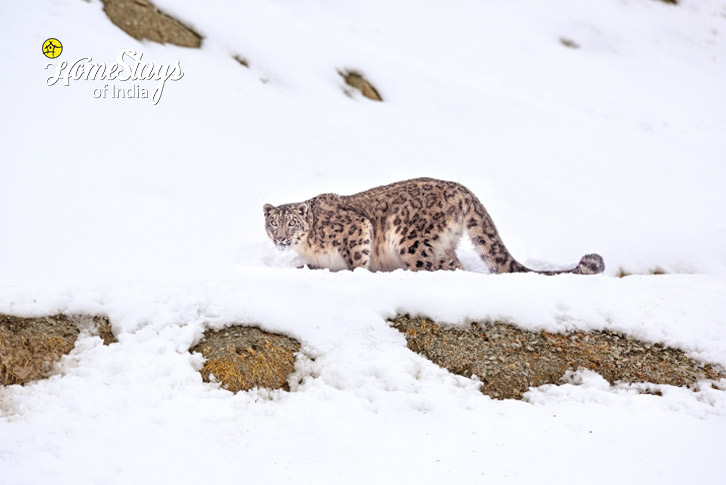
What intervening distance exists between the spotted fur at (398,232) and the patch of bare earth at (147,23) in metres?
12.5

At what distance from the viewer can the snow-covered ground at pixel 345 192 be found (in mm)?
6363

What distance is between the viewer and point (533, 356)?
8156 mm

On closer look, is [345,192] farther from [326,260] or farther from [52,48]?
[52,48]

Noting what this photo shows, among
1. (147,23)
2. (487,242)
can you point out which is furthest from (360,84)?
(487,242)

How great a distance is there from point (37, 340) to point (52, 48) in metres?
14.5

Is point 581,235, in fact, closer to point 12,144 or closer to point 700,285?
point 700,285

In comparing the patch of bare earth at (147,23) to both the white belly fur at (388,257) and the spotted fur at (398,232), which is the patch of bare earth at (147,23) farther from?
the white belly fur at (388,257)

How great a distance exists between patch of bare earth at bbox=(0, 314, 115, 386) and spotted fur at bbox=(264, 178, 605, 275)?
4.04 metres

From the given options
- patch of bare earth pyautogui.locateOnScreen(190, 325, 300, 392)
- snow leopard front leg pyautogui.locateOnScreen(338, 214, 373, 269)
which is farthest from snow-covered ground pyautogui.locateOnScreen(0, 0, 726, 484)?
snow leopard front leg pyautogui.locateOnScreen(338, 214, 373, 269)

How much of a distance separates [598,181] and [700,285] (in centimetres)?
963

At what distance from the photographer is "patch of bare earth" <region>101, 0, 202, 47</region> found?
21453 mm

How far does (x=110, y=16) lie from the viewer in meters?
21.7

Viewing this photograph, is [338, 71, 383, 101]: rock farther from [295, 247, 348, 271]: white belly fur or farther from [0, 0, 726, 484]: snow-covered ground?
[295, 247, 348, 271]: white belly fur

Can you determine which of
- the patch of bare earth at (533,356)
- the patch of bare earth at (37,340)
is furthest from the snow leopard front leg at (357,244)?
the patch of bare earth at (37,340)
